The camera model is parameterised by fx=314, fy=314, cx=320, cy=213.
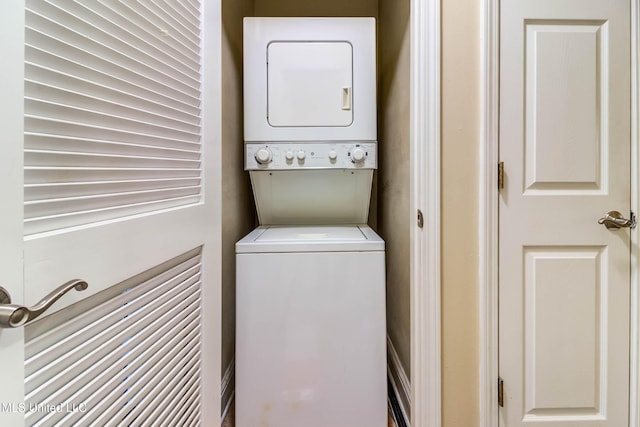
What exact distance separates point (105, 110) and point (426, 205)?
1018 millimetres

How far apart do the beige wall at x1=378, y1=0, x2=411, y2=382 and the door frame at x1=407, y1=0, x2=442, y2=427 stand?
0.19 metres

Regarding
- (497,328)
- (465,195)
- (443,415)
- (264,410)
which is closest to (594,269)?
(497,328)

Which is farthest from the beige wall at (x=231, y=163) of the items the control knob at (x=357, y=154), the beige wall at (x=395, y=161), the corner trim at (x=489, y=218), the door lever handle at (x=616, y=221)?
the door lever handle at (x=616, y=221)

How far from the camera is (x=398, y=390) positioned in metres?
1.57

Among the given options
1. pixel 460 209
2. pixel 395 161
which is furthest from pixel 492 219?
pixel 395 161

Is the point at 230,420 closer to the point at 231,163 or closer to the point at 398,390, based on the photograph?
the point at 398,390

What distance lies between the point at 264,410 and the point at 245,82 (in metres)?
1.57

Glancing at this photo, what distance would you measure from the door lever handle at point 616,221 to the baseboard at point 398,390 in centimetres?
101

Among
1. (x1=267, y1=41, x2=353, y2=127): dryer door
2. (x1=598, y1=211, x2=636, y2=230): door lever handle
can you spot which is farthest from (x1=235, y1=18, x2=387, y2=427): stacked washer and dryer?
(x1=598, y1=211, x2=636, y2=230): door lever handle

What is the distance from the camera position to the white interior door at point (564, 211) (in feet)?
3.76

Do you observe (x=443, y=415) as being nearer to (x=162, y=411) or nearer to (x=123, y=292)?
(x=162, y=411)

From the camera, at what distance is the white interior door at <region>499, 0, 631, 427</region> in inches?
45.1

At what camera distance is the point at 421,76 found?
1.17 metres

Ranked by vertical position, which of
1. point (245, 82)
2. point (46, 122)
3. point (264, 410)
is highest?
point (245, 82)
